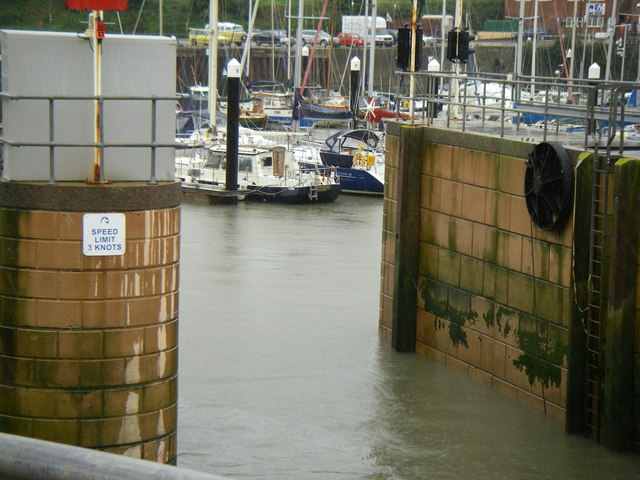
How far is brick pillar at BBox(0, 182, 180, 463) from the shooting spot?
8375 mm

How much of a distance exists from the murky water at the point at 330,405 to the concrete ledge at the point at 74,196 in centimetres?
399

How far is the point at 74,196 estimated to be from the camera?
834 cm

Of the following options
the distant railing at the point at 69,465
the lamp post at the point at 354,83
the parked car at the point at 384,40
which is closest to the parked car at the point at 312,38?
the parked car at the point at 384,40

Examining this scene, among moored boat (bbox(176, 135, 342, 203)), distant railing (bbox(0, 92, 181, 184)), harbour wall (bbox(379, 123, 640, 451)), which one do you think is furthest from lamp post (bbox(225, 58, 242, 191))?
distant railing (bbox(0, 92, 181, 184))

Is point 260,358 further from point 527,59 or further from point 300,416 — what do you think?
point 527,59

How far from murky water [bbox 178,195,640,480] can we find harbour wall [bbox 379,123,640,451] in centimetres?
36

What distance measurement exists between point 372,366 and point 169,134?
7614 millimetres

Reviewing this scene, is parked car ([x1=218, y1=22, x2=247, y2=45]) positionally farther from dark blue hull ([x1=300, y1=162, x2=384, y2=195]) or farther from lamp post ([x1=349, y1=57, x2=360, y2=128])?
dark blue hull ([x1=300, y1=162, x2=384, y2=195])

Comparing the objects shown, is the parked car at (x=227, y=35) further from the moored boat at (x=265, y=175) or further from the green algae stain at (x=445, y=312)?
the green algae stain at (x=445, y=312)

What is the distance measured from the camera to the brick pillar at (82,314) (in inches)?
330

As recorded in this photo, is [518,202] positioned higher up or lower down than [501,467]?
higher up

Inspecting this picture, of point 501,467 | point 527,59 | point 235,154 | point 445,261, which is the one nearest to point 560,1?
point 527,59

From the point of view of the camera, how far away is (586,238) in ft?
39.1

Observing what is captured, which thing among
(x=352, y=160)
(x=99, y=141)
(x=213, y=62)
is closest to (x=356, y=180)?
(x=352, y=160)
